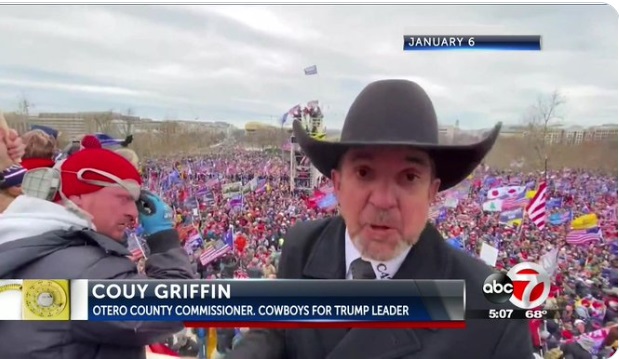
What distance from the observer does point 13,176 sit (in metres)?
1.98

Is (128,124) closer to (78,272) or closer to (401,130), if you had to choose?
(78,272)

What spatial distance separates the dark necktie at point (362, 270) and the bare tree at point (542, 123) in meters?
0.60

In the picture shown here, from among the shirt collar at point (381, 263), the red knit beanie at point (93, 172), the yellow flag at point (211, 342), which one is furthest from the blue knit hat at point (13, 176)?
the shirt collar at point (381, 263)

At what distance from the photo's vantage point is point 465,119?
1.87 metres

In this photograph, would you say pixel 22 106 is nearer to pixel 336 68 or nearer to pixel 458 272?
pixel 336 68

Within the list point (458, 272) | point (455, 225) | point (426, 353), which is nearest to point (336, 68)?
point (455, 225)

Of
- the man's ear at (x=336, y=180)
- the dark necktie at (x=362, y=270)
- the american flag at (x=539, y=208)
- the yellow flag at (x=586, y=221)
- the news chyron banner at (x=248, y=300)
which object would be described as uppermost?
the man's ear at (x=336, y=180)

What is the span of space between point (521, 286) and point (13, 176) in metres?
1.62

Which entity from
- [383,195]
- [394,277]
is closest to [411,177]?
[383,195]

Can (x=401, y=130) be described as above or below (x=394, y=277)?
above

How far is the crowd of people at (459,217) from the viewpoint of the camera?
75.4 inches

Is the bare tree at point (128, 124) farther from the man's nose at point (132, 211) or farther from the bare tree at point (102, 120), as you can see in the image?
the man's nose at point (132, 211)

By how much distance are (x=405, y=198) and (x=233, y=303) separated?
24.3 inches

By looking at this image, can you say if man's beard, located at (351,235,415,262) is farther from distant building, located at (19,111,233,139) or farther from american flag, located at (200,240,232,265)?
distant building, located at (19,111,233,139)
